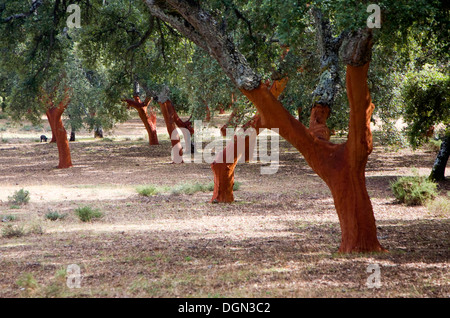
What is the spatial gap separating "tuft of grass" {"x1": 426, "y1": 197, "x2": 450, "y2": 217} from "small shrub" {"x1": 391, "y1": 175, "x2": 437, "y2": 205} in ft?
1.38

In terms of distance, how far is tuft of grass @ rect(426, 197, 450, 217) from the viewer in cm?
1031

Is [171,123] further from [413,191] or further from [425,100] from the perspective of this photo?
[425,100]

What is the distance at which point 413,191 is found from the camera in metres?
11.5

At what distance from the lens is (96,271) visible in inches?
240

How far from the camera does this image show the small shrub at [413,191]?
11.5 meters

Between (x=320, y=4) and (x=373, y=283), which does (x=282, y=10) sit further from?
(x=373, y=283)

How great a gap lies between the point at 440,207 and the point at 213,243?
5449mm

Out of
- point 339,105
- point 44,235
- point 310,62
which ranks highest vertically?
point 310,62

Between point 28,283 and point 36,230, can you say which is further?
point 36,230

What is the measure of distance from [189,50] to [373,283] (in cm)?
832

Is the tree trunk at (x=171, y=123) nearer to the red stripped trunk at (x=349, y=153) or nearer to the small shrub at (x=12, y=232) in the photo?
the small shrub at (x=12, y=232)

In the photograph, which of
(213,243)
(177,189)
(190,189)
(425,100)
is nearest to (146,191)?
(177,189)

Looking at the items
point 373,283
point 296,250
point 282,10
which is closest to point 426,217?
point 296,250

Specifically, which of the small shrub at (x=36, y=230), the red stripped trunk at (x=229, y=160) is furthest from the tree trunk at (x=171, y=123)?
the small shrub at (x=36, y=230)
